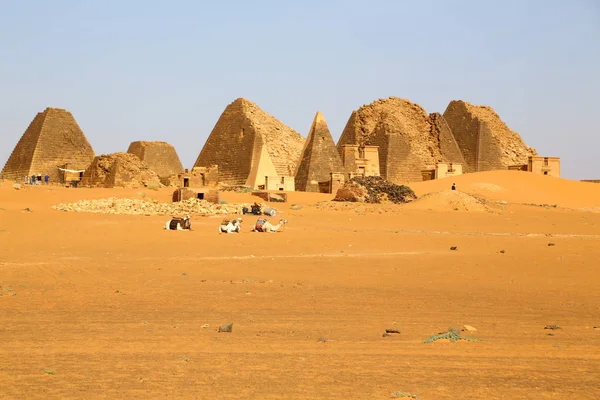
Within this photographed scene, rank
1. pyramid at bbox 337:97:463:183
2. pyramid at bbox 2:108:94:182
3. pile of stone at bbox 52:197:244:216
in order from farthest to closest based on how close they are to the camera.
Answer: pyramid at bbox 337:97:463:183 < pyramid at bbox 2:108:94:182 < pile of stone at bbox 52:197:244:216

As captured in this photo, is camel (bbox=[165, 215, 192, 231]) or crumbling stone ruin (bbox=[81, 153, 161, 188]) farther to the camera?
crumbling stone ruin (bbox=[81, 153, 161, 188])

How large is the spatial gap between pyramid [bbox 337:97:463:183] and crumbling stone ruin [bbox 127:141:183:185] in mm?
12620

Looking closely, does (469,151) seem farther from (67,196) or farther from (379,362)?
(379,362)

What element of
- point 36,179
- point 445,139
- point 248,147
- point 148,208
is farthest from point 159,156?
point 148,208

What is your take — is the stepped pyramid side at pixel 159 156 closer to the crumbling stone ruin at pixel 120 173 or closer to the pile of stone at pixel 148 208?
the crumbling stone ruin at pixel 120 173

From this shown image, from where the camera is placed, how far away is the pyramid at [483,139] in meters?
57.5

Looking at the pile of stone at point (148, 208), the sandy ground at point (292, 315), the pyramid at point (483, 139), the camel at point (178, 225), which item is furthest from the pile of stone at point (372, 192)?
the pyramid at point (483, 139)

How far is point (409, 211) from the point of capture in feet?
78.7

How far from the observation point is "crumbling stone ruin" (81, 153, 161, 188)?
40.3 metres

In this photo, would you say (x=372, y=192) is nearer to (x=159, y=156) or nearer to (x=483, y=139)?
(x=159, y=156)

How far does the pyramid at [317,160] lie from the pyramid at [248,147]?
2318mm

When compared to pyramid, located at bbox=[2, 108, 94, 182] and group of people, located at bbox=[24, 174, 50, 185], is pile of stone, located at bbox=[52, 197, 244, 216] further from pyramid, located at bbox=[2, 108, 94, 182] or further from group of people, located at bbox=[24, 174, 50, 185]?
pyramid, located at bbox=[2, 108, 94, 182]

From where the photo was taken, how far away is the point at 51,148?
47.2 m

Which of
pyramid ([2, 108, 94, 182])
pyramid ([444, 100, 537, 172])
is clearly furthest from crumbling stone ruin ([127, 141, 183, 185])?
pyramid ([444, 100, 537, 172])
